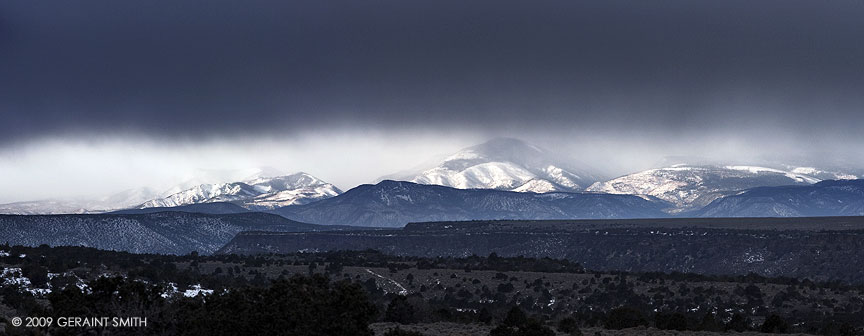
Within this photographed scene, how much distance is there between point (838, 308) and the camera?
90.0m

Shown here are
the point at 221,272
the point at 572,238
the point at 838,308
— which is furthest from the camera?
the point at 572,238

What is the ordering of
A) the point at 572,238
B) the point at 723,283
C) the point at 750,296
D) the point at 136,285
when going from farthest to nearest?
the point at 572,238 → the point at 723,283 → the point at 750,296 → the point at 136,285

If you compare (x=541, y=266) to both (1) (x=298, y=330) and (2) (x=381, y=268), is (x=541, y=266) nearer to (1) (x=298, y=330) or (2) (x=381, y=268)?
(2) (x=381, y=268)

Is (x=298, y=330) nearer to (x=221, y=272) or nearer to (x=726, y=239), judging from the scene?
(x=221, y=272)

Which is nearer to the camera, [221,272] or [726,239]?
[221,272]

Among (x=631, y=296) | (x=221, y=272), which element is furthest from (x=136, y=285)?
(x=221, y=272)

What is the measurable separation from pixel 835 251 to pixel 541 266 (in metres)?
41.4

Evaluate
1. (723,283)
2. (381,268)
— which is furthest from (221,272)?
(723,283)

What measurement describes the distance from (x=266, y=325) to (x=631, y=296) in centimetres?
5631

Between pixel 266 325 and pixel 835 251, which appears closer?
pixel 266 325

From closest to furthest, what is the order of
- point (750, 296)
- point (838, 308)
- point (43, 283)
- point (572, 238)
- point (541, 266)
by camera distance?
point (43, 283) < point (838, 308) < point (750, 296) < point (541, 266) < point (572, 238)

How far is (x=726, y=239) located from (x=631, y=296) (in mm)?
68215

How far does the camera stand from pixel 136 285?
53.8 m

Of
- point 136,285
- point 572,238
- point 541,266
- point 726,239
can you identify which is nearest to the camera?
point 136,285
